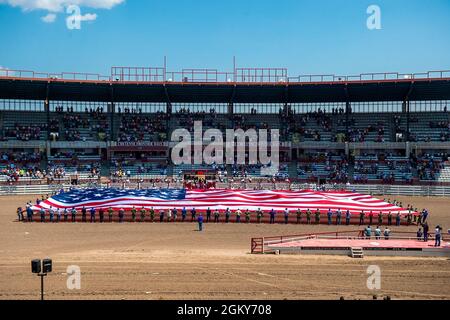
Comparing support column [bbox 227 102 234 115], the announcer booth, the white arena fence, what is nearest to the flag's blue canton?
the white arena fence

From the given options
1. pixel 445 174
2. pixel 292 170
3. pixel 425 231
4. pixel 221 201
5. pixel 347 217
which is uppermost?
pixel 292 170

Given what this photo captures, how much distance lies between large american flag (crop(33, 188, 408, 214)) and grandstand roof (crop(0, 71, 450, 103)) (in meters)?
18.0

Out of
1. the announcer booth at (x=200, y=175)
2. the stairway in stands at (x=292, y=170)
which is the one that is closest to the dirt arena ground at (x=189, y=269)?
the announcer booth at (x=200, y=175)

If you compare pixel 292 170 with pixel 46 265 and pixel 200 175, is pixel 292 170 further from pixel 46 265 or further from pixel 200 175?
pixel 46 265

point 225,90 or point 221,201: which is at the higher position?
point 225,90

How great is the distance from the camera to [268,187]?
44000 millimetres

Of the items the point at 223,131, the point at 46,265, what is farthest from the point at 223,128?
the point at 46,265

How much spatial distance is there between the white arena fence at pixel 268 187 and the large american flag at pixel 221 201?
334 inches

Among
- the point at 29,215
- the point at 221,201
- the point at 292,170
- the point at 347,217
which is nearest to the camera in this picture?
the point at 347,217

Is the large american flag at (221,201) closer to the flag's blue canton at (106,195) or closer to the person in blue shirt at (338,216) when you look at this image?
the flag's blue canton at (106,195)

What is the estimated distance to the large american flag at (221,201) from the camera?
31469mm

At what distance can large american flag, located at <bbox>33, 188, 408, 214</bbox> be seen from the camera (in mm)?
31469

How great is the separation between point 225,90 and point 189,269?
36.4m

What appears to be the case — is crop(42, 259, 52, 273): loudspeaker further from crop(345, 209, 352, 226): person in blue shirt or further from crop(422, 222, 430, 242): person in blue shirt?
crop(345, 209, 352, 226): person in blue shirt
